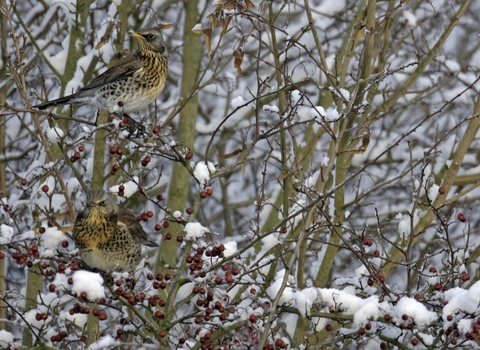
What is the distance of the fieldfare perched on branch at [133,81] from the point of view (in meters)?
5.57

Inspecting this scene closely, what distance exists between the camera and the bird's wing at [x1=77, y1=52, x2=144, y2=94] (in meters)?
5.58

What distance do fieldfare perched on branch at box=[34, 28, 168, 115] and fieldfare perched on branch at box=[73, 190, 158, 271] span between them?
982mm

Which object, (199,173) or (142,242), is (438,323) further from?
(142,242)

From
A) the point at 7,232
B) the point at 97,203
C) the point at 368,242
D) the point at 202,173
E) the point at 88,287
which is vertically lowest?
the point at 88,287

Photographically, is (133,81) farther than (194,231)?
Yes

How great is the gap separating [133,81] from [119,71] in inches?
4.9

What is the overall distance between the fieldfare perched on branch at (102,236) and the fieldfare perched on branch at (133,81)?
982 mm

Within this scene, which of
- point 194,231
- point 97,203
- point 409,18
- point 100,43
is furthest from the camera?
point 409,18

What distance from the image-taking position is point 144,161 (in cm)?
421

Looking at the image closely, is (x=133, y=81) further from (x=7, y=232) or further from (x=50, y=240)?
(x=7, y=232)

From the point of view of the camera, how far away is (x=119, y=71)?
573 centimetres

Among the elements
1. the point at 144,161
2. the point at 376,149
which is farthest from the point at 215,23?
the point at 376,149

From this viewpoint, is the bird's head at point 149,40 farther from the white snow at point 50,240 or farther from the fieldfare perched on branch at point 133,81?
the white snow at point 50,240

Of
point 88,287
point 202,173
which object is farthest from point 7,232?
point 202,173
